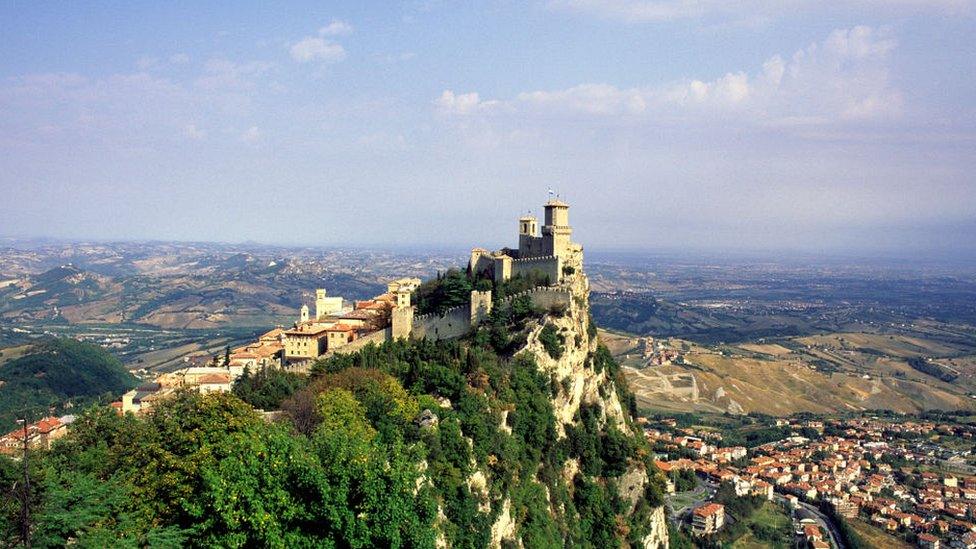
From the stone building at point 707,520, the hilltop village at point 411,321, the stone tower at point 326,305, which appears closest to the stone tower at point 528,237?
the hilltop village at point 411,321

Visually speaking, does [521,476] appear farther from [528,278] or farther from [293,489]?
[293,489]

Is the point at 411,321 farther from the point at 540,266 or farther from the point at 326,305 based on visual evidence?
the point at 326,305

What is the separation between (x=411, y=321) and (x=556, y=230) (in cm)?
1090

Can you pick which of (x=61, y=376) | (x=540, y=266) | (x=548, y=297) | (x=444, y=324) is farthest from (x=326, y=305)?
(x=61, y=376)

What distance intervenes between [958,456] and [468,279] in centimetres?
8190

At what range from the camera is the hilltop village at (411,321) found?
44.2 metres

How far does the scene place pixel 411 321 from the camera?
4562 cm

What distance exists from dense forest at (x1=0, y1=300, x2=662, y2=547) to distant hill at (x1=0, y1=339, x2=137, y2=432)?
2134 inches

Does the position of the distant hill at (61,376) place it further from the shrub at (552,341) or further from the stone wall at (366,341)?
the shrub at (552,341)

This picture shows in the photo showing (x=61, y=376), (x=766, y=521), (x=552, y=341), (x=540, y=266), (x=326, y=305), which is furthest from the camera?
(x=61, y=376)

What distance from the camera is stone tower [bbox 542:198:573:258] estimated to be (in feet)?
152

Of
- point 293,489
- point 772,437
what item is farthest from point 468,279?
point 772,437

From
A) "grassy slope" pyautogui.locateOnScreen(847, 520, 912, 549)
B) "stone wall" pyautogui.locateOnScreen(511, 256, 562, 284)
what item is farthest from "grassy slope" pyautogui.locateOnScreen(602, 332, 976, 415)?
"stone wall" pyautogui.locateOnScreen(511, 256, 562, 284)

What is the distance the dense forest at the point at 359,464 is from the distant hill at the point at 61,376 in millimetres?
54212
